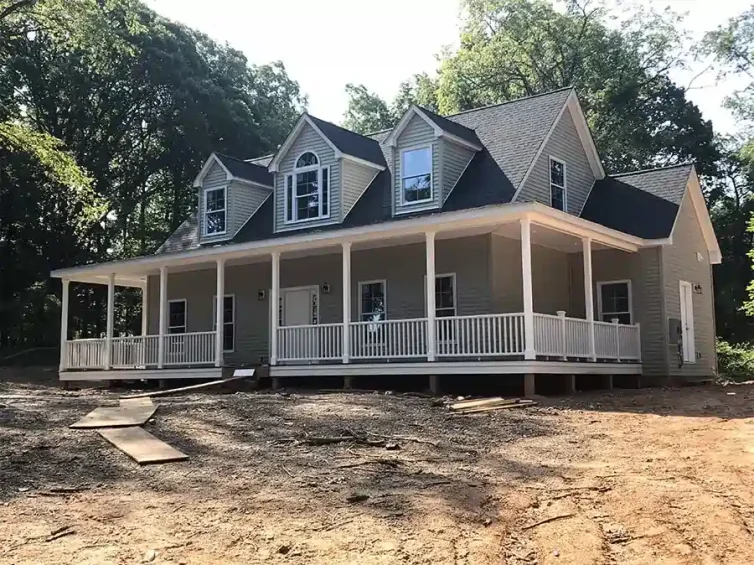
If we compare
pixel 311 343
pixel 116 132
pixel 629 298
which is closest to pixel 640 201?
pixel 629 298

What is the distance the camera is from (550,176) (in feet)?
58.9

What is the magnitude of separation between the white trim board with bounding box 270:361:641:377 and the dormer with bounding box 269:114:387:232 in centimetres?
403

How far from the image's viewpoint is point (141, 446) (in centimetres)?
800

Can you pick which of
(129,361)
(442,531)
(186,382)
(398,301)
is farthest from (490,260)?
(442,531)

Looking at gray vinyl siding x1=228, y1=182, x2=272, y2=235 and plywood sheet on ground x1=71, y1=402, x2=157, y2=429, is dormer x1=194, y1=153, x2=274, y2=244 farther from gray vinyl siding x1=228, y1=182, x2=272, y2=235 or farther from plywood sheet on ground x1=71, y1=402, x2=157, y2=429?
plywood sheet on ground x1=71, y1=402, x2=157, y2=429

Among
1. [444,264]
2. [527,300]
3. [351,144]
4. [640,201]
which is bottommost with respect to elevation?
[527,300]

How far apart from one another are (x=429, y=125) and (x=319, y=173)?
3247 millimetres

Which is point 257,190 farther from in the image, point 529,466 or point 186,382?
point 529,466

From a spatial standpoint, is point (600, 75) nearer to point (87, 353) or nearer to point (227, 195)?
point (227, 195)

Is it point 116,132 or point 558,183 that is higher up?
point 116,132

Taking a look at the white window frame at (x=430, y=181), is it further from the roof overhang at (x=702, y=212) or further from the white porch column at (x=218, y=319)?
the roof overhang at (x=702, y=212)

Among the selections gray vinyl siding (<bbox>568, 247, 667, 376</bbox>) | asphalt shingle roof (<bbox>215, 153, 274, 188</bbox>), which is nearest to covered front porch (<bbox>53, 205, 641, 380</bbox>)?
gray vinyl siding (<bbox>568, 247, 667, 376</bbox>)

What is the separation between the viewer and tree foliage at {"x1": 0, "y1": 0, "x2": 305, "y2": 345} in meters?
31.4

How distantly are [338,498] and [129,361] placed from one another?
15.0 m
